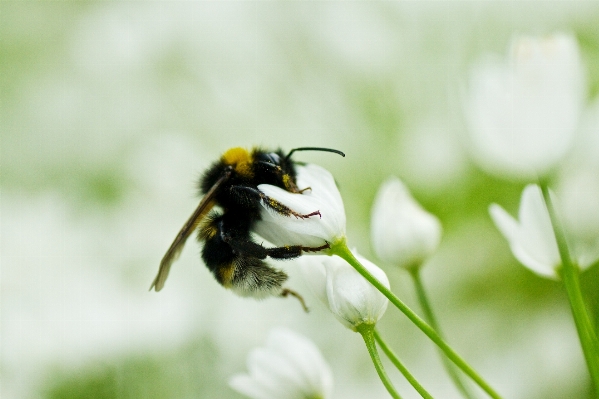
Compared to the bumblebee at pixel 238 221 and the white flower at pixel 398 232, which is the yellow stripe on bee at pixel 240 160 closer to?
the bumblebee at pixel 238 221

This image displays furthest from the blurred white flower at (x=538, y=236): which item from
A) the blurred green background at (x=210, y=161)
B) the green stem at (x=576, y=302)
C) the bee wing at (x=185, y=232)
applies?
the blurred green background at (x=210, y=161)

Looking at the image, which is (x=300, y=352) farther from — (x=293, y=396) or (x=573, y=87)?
(x=573, y=87)

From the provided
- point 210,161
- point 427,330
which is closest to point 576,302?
point 427,330

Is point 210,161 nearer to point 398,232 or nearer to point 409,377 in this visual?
→ point 398,232

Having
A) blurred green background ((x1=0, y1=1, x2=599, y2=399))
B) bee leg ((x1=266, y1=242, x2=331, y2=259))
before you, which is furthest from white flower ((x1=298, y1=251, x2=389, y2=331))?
blurred green background ((x1=0, y1=1, x2=599, y2=399))

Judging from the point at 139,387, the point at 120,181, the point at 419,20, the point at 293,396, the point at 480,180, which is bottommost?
the point at 139,387

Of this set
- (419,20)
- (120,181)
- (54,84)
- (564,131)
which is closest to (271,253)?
(564,131)
